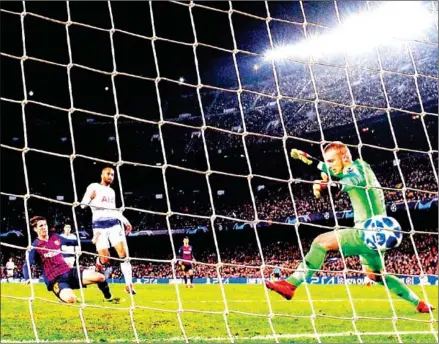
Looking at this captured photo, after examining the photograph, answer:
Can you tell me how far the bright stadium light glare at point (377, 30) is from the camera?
284 inches

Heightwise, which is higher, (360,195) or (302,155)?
(302,155)

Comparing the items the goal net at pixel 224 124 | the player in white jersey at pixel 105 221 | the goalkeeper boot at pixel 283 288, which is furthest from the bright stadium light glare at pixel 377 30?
the goalkeeper boot at pixel 283 288

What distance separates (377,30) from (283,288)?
493 centimetres

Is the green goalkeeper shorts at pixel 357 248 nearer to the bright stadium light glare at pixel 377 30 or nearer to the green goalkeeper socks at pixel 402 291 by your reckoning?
the green goalkeeper socks at pixel 402 291

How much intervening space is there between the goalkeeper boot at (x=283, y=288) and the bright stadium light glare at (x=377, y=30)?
4.27 metres

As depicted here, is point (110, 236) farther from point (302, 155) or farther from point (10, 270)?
point (10, 270)

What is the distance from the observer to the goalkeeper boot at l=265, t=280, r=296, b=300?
362cm

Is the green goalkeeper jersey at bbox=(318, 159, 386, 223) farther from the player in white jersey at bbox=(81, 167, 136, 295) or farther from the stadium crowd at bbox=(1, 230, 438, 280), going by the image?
the stadium crowd at bbox=(1, 230, 438, 280)

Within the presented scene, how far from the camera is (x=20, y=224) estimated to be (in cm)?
1016

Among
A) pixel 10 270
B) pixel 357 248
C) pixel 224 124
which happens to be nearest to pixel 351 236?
pixel 357 248

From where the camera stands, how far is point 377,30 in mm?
7395

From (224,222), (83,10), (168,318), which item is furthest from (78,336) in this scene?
(224,222)

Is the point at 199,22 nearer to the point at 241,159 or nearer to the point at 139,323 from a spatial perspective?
the point at 241,159

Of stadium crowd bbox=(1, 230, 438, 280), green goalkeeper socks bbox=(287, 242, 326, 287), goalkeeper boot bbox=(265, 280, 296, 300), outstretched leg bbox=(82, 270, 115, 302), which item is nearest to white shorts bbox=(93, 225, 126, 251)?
outstretched leg bbox=(82, 270, 115, 302)
